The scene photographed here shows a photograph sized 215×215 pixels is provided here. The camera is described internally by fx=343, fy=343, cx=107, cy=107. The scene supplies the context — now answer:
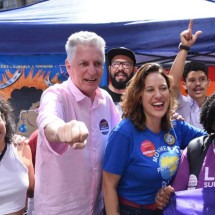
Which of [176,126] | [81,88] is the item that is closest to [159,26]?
[176,126]

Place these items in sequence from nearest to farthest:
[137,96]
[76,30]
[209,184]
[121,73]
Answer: [209,184] → [137,96] → [121,73] → [76,30]

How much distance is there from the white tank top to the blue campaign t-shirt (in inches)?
17.2

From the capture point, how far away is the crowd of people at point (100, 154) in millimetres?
1738

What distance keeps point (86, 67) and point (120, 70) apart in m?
1.18

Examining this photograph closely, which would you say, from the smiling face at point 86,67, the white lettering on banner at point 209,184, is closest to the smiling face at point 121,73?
the smiling face at point 86,67

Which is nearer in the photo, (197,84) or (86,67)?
(86,67)

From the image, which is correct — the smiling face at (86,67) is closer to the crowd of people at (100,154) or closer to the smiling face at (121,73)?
the crowd of people at (100,154)

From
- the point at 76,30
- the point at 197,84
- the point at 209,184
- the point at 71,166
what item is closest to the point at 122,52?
the point at 76,30

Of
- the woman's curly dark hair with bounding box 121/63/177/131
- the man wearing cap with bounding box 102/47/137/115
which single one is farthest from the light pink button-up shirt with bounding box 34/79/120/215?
the man wearing cap with bounding box 102/47/137/115

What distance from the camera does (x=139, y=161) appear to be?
1749mm

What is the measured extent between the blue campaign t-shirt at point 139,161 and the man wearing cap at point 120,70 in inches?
41.4

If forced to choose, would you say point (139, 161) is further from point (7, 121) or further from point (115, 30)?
point (115, 30)

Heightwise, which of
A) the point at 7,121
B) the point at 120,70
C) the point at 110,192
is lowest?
the point at 110,192

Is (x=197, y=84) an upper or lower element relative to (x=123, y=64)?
lower
